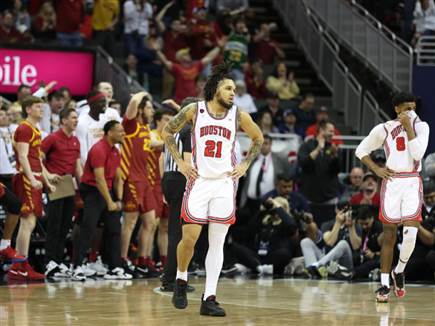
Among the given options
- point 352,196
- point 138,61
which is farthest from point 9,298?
point 138,61

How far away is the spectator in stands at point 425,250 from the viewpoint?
1559 centimetres

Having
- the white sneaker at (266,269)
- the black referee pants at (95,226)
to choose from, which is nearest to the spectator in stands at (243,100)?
the white sneaker at (266,269)

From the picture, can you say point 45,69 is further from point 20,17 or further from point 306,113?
point 306,113

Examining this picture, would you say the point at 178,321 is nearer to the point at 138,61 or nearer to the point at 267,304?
the point at 267,304

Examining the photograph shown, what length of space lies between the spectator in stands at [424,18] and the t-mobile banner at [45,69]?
6889 millimetres

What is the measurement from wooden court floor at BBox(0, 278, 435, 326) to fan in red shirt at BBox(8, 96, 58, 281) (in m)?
0.95

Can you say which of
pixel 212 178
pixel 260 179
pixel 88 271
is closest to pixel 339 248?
pixel 260 179

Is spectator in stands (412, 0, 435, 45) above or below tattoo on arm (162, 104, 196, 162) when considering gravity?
→ above

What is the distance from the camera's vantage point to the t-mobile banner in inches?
795

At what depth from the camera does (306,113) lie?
2209 centimetres

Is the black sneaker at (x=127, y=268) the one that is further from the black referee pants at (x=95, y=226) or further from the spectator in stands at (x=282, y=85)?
the spectator in stands at (x=282, y=85)

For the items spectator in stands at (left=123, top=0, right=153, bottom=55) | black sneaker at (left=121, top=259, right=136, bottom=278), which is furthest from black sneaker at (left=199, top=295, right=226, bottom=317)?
spectator in stands at (left=123, top=0, right=153, bottom=55)

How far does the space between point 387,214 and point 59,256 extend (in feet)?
15.6

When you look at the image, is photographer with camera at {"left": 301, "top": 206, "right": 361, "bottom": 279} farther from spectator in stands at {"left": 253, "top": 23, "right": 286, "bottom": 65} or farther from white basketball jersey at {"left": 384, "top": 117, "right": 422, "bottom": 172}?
spectator in stands at {"left": 253, "top": 23, "right": 286, "bottom": 65}
